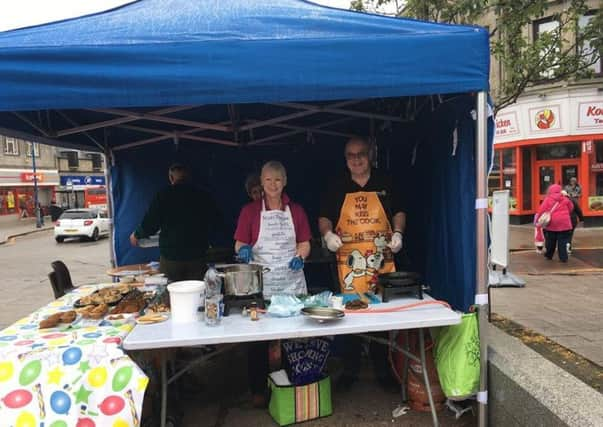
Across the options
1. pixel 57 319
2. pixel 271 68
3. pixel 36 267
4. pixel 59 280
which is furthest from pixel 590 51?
pixel 36 267

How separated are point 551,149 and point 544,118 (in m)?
1.16

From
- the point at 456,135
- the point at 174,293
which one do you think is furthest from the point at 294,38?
the point at 174,293

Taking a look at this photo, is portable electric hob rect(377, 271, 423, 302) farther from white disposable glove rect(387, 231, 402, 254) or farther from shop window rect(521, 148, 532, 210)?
shop window rect(521, 148, 532, 210)

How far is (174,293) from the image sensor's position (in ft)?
8.84

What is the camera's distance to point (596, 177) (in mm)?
14641

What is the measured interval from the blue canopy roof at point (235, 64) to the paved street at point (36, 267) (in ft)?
14.6

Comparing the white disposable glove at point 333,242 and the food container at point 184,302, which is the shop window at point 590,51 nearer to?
the white disposable glove at point 333,242

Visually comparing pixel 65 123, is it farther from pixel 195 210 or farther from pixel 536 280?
pixel 536 280

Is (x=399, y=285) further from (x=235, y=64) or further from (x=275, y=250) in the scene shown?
(x=235, y=64)

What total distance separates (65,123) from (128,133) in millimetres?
691

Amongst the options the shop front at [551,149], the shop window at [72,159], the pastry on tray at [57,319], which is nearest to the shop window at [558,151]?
the shop front at [551,149]

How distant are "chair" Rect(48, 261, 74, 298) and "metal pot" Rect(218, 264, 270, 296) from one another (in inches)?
76.6

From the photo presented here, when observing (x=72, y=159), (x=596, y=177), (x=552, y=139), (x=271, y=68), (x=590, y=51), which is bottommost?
(x=596, y=177)

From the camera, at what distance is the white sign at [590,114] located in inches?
557
